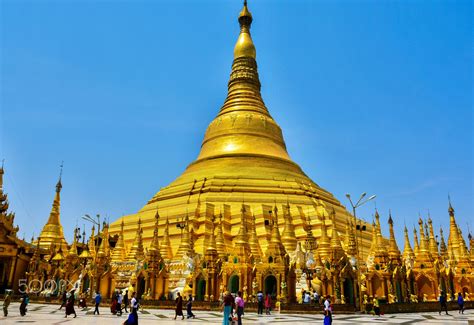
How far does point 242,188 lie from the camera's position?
42312 mm

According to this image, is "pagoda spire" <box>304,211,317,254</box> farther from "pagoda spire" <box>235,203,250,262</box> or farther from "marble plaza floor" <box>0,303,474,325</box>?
"marble plaza floor" <box>0,303,474,325</box>

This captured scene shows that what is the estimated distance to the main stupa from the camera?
36625mm

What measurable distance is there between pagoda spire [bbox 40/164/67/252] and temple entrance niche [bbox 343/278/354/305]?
28.3 metres

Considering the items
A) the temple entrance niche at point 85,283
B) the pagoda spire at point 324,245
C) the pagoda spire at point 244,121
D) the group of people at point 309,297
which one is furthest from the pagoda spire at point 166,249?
the pagoda spire at point 244,121

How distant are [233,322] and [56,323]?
22.0 feet

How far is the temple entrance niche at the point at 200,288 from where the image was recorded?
28938 mm

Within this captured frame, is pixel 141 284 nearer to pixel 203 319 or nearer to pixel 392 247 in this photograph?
pixel 203 319

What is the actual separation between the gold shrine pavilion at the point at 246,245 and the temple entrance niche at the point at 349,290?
0.21 ft

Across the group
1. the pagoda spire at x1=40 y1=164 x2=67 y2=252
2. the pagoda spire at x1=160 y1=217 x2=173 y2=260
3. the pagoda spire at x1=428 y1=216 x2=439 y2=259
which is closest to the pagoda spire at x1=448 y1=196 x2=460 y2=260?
the pagoda spire at x1=428 y1=216 x2=439 y2=259

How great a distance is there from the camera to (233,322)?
488 inches

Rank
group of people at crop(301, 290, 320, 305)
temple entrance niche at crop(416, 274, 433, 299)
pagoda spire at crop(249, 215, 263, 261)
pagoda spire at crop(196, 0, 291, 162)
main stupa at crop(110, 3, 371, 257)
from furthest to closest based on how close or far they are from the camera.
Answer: pagoda spire at crop(196, 0, 291, 162) → main stupa at crop(110, 3, 371, 257) → temple entrance niche at crop(416, 274, 433, 299) → pagoda spire at crop(249, 215, 263, 261) → group of people at crop(301, 290, 320, 305)

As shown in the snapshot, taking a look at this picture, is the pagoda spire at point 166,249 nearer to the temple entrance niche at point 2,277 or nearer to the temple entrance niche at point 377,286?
the temple entrance niche at point 2,277


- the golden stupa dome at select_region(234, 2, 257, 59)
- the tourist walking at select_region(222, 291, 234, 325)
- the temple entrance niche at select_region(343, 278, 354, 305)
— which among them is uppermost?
the golden stupa dome at select_region(234, 2, 257, 59)

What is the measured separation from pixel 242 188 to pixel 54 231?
20566mm
